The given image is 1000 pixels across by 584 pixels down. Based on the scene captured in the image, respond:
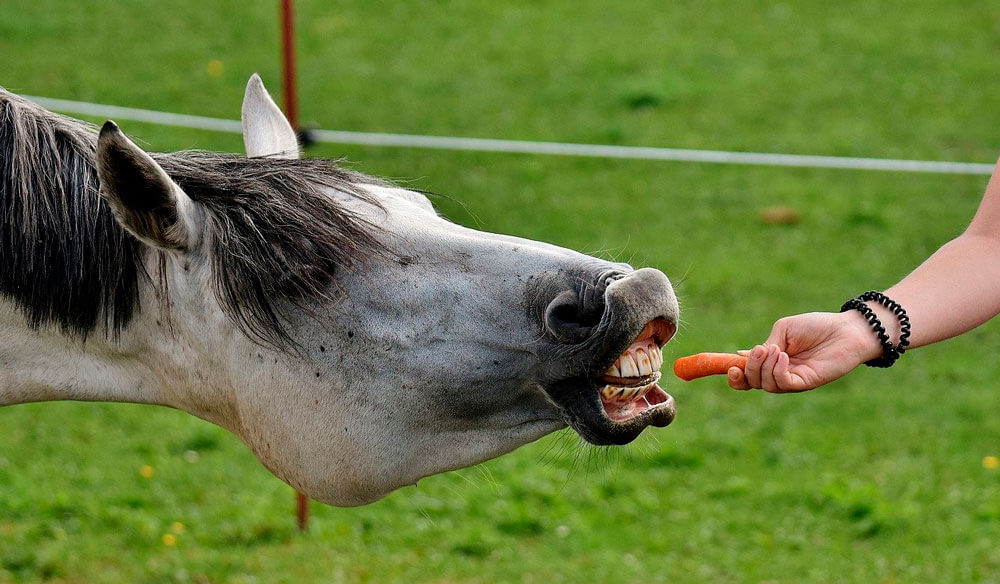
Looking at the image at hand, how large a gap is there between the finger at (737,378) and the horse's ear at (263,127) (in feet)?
3.55

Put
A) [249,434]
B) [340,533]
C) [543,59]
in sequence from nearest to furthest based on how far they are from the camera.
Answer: [249,434]
[340,533]
[543,59]

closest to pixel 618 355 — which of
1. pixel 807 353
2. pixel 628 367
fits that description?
pixel 628 367

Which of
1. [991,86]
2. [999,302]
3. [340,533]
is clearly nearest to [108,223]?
[999,302]

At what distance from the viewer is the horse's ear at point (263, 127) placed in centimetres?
252

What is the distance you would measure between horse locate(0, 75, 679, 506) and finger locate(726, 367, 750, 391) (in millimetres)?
201

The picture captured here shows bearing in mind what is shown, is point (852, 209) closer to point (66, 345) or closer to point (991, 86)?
point (991, 86)

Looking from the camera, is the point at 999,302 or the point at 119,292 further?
the point at 999,302

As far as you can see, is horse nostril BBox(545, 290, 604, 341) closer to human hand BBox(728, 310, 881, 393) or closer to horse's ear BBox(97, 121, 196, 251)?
human hand BBox(728, 310, 881, 393)

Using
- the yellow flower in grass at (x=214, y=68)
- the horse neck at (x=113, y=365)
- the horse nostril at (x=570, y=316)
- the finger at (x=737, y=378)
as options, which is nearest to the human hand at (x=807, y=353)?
the finger at (x=737, y=378)

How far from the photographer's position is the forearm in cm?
217

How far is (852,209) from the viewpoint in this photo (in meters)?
7.21

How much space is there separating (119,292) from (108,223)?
0.43ft

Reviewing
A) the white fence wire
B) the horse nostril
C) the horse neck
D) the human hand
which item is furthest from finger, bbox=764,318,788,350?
the white fence wire

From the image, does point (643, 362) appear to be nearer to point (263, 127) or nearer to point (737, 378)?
point (737, 378)
